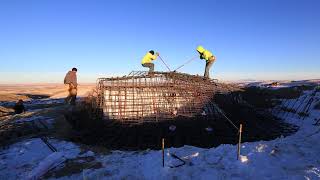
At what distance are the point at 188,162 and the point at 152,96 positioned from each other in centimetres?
594

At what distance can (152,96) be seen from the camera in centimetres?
1373

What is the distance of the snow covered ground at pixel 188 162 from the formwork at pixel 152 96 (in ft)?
10.6

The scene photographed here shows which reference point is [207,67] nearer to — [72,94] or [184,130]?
[184,130]

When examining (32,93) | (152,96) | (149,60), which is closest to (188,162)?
(152,96)

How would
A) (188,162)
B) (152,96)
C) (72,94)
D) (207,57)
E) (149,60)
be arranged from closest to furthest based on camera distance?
(188,162) < (152,96) < (149,60) < (207,57) < (72,94)

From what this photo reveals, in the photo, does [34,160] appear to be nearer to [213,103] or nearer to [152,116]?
[152,116]

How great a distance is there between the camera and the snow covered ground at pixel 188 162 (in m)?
7.35

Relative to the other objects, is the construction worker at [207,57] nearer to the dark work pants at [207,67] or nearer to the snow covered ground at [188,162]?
the dark work pants at [207,67]

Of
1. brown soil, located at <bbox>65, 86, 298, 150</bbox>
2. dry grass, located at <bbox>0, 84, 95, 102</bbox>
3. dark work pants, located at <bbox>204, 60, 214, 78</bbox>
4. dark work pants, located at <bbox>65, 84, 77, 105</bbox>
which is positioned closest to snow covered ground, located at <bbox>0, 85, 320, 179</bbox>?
brown soil, located at <bbox>65, 86, 298, 150</bbox>

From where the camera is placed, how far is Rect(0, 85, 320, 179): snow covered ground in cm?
735

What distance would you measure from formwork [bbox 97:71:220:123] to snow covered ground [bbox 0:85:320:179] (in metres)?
3.22

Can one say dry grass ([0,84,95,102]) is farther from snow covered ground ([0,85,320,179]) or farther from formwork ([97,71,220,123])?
snow covered ground ([0,85,320,179])

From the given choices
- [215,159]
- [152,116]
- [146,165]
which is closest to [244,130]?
[152,116]

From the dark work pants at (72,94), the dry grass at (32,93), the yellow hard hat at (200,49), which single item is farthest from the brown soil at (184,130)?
the dry grass at (32,93)
